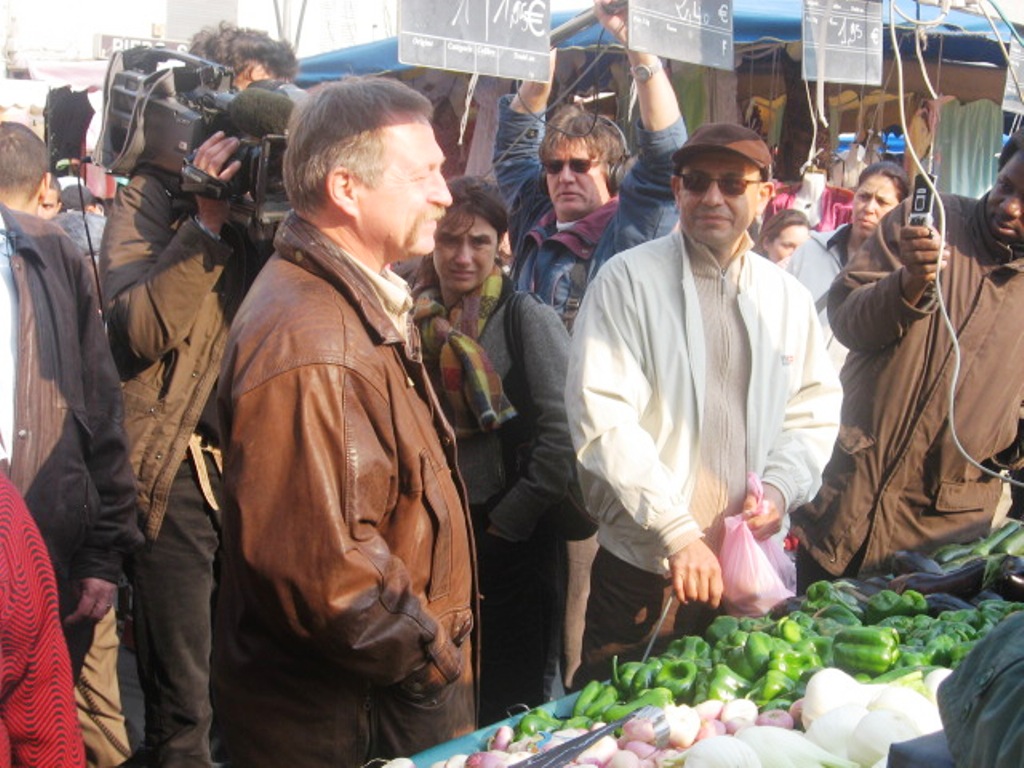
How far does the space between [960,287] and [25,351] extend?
8.82ft

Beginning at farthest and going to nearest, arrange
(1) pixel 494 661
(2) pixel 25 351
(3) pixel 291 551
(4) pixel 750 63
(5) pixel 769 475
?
(4) pixel 750 63
(1) pixel 494 661
(5) pixel 769 475
(2) pixel 25 351
(3) pixel 291 551

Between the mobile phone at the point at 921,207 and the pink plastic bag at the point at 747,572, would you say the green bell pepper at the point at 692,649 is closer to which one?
the pink plastic bag at the point at 747,572

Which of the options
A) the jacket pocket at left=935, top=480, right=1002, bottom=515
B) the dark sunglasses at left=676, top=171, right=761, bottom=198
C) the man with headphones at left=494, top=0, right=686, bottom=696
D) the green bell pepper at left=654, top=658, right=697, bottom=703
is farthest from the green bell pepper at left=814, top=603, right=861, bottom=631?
the man with headphones at left=494, top=0, right=686, bottom=696

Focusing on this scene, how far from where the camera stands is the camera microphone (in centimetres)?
313

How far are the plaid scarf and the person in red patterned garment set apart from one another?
1640mm

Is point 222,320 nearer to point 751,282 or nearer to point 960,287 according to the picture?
point 751,282

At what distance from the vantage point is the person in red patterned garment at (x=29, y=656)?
1801 millimetres

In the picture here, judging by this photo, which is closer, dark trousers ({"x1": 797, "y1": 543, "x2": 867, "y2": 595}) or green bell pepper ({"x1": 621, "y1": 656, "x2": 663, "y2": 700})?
green bell pepper ({"x1": 621, "y1": 656, "x2": 663, "y2": 700})

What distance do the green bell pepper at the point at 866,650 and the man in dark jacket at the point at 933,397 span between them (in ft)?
3.34

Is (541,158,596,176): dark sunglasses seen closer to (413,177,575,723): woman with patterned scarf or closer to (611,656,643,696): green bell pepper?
(413,177,575,723): woman with patterned scarf

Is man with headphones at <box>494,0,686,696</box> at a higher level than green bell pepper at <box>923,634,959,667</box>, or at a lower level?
higher

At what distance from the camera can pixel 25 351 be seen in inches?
112

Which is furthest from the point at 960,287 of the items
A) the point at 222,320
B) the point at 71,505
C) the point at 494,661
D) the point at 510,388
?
the point at 71,505

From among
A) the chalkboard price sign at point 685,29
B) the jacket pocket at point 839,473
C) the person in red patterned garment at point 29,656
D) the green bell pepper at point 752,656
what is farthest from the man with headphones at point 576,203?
the person in red patterned garment at point 29,656
